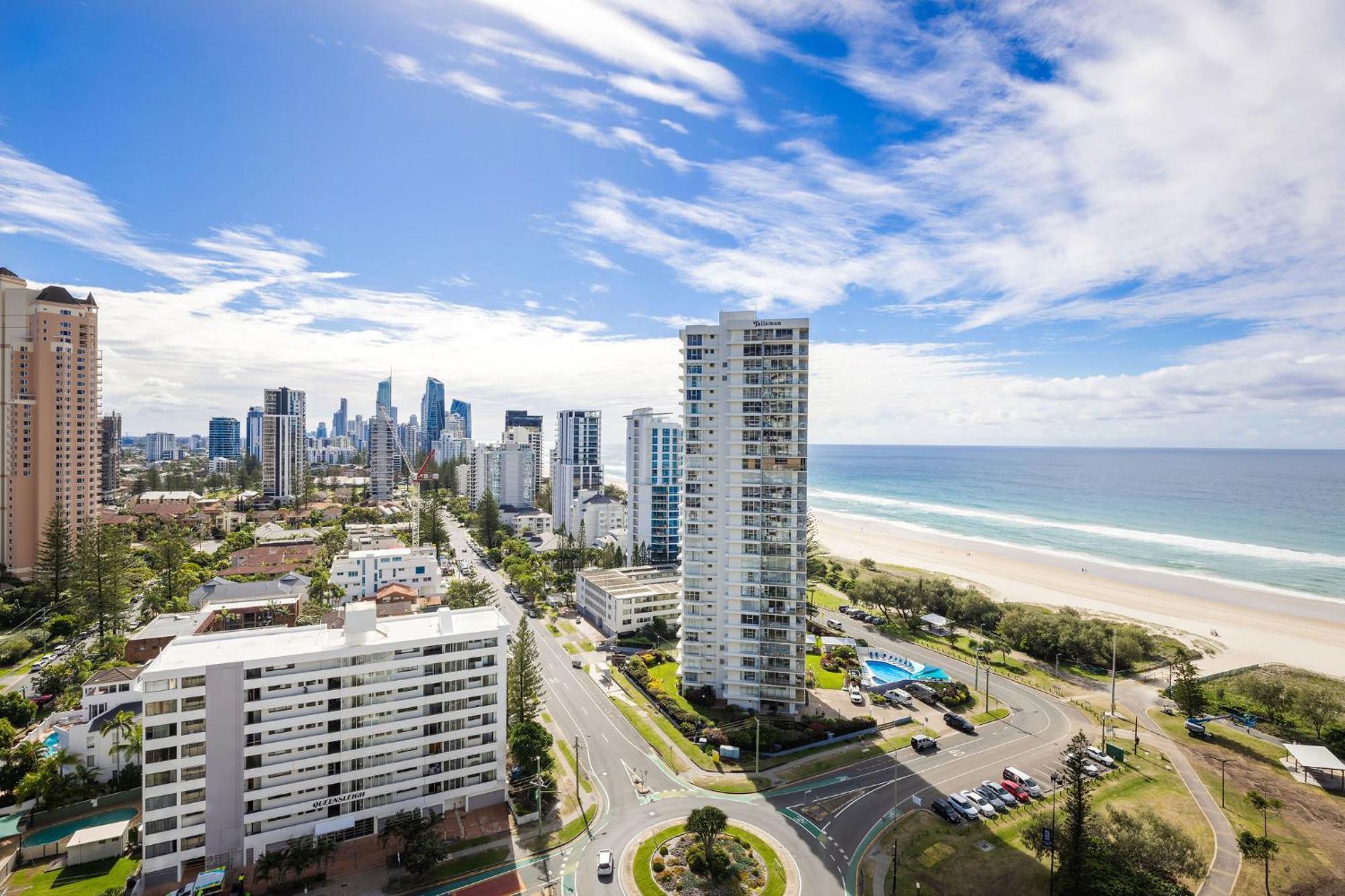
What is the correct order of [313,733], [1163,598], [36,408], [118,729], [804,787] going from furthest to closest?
1. [1163,598]
2. [36,408]
3. [804,787]
4. [118,729]
5. [313,733]

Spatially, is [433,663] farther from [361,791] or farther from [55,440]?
[55,440]

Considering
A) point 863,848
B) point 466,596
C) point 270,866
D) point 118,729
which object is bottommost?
point 863,848

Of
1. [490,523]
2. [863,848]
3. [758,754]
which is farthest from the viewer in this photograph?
[490,523]

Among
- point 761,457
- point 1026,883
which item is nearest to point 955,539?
point 761,457

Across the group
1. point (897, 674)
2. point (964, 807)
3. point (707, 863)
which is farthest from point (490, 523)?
point (964, 807)

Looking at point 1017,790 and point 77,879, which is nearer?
point 77,879

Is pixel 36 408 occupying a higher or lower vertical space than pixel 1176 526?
higher

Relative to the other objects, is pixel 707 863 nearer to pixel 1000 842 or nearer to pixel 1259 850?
pixel 1000 842

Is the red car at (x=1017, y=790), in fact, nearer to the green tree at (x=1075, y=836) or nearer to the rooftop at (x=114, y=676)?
the green tree at (x=1075, y=836)
